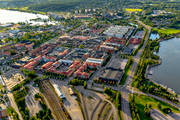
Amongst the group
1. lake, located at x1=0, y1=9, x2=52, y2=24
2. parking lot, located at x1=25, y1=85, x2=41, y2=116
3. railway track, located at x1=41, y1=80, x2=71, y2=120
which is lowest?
parking lot, located at x1=25, y1=85, x2=41, y2=116

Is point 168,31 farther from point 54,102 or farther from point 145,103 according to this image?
point 54,102

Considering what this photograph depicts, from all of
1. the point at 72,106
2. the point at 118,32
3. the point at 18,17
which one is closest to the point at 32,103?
the point at 72,106

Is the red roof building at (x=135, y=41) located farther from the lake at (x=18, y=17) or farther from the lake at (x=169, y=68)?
the lake at (x=18, y=17)

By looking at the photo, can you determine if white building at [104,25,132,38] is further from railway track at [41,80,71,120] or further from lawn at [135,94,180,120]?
railway track at [41,80,71,120]

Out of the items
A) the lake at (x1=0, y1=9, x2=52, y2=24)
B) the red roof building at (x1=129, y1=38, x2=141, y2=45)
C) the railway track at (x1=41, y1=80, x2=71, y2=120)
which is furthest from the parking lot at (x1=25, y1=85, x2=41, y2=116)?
the lake at (x1=0, y1=9, x2=52, y2=24)

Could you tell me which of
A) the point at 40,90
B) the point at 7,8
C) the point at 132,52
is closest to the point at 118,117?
the point at 40,90
